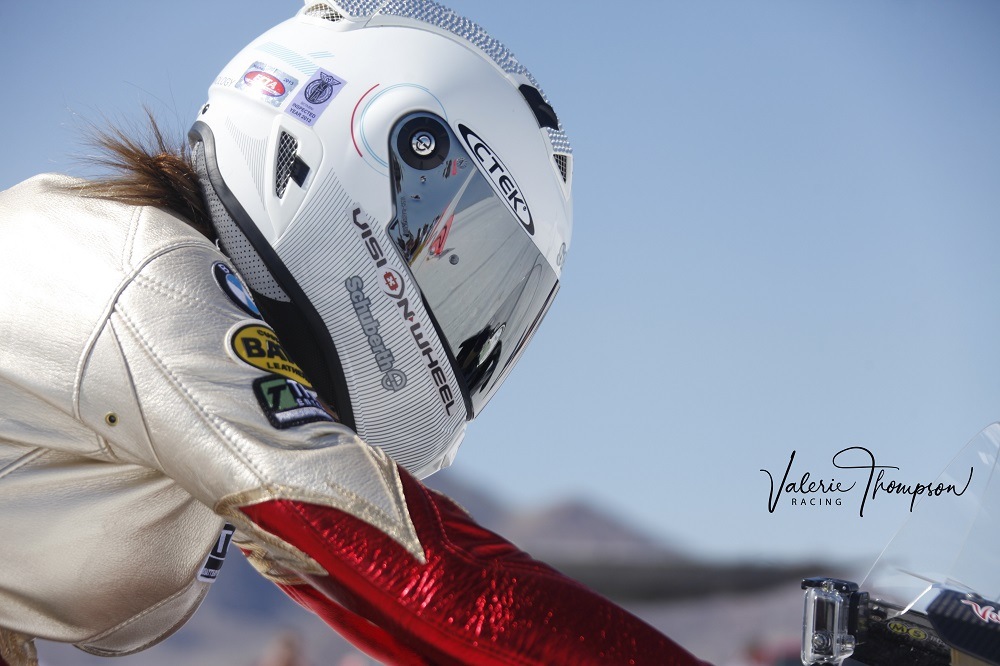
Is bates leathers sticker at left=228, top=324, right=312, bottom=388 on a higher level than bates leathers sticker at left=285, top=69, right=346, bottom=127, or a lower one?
lower

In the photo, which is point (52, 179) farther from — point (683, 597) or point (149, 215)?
point (683, 597)

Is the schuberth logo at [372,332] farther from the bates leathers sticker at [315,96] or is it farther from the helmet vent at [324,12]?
the helmet vent at [324,12]

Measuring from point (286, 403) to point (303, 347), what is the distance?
435 millimetres

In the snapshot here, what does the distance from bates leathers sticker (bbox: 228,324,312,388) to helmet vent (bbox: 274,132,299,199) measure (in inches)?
15.4

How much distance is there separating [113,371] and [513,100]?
2.74ft

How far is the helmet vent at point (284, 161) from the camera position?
1412mm

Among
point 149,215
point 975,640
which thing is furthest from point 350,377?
point 975,640

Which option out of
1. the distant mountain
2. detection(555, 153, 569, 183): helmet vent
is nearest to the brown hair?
detection(555, 153, 569, 183): helmet vent

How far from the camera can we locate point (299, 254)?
1.40m

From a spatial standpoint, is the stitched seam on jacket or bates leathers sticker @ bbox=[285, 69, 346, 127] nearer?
the stitched seam on jacket

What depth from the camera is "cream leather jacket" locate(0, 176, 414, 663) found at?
96cm

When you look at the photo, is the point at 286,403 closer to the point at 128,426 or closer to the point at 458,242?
the point at 128,426

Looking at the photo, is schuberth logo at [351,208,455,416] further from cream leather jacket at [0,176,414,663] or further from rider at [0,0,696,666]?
cream leather jacket at [0,176,414,663]

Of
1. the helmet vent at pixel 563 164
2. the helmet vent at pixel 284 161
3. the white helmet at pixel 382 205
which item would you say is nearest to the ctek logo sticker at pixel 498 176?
the white helmet at pixel 382 205
